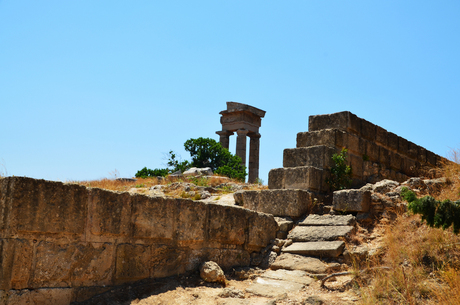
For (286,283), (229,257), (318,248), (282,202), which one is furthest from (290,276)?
(282,202)

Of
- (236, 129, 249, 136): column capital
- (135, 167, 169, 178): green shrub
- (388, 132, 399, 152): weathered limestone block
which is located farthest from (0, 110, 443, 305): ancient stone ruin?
(236, 129, 249, 136): column capital

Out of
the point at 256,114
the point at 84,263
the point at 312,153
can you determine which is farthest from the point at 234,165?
the point at 84,263

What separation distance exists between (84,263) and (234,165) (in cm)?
1677

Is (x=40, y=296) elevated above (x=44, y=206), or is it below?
below

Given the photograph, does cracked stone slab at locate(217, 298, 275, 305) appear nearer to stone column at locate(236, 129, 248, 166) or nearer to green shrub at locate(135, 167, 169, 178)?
green shrub at locate(135, 167, 169, 178)

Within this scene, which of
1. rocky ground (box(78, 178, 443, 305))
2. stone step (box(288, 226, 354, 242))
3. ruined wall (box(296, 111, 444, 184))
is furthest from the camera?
ruined wall (box(296, 111, 444, 184))

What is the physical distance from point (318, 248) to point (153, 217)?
222 cm

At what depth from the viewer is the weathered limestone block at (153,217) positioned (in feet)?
14.9

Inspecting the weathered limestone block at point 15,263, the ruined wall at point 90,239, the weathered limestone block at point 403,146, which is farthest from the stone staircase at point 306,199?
the weathered limestone block at point 15,263

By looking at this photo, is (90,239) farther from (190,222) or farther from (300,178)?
(300,178)

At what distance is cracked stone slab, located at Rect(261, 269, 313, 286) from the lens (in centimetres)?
498

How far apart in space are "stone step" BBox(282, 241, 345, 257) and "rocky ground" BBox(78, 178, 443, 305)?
0.08m

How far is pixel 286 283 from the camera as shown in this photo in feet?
16.2

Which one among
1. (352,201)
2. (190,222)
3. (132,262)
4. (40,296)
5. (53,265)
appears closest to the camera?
(40,296)
